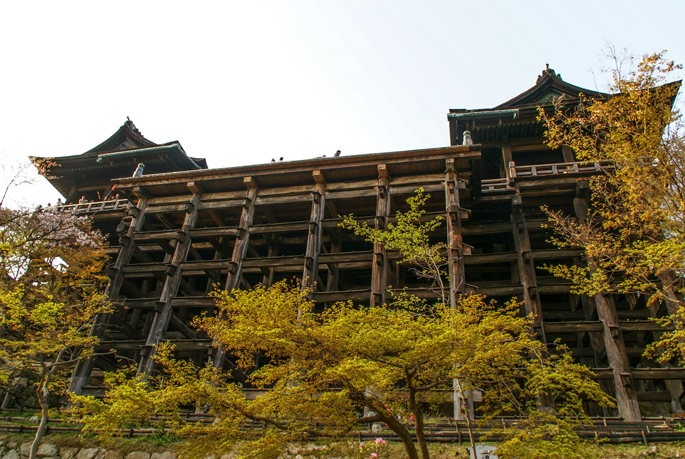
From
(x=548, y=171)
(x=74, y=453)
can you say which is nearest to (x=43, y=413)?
(x=74, y=453)

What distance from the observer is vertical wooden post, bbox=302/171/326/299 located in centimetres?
1455

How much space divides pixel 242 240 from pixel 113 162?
1171 centimetres

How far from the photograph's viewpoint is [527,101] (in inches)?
781

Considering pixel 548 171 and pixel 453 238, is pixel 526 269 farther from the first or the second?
pixel 548 171

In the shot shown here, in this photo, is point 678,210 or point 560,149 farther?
point 560,149

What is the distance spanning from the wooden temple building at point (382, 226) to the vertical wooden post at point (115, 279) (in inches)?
1.9

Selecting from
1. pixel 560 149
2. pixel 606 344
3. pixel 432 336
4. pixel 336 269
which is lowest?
pixel 432 336

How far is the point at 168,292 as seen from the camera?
15555mm

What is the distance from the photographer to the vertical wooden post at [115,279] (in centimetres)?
1477

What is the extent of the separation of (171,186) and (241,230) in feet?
14.0

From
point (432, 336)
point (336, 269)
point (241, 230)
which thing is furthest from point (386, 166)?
point (432, 336)

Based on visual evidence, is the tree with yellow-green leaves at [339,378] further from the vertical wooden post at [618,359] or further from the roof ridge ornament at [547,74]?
the roof ridge ornament at [547,74]

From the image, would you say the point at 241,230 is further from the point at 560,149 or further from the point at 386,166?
the point at 560,149

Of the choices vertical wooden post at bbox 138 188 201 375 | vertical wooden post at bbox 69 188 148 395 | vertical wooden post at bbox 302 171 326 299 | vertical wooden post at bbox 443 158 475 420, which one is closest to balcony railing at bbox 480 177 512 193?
vertical wooden post at bbox 443 158 475 420
